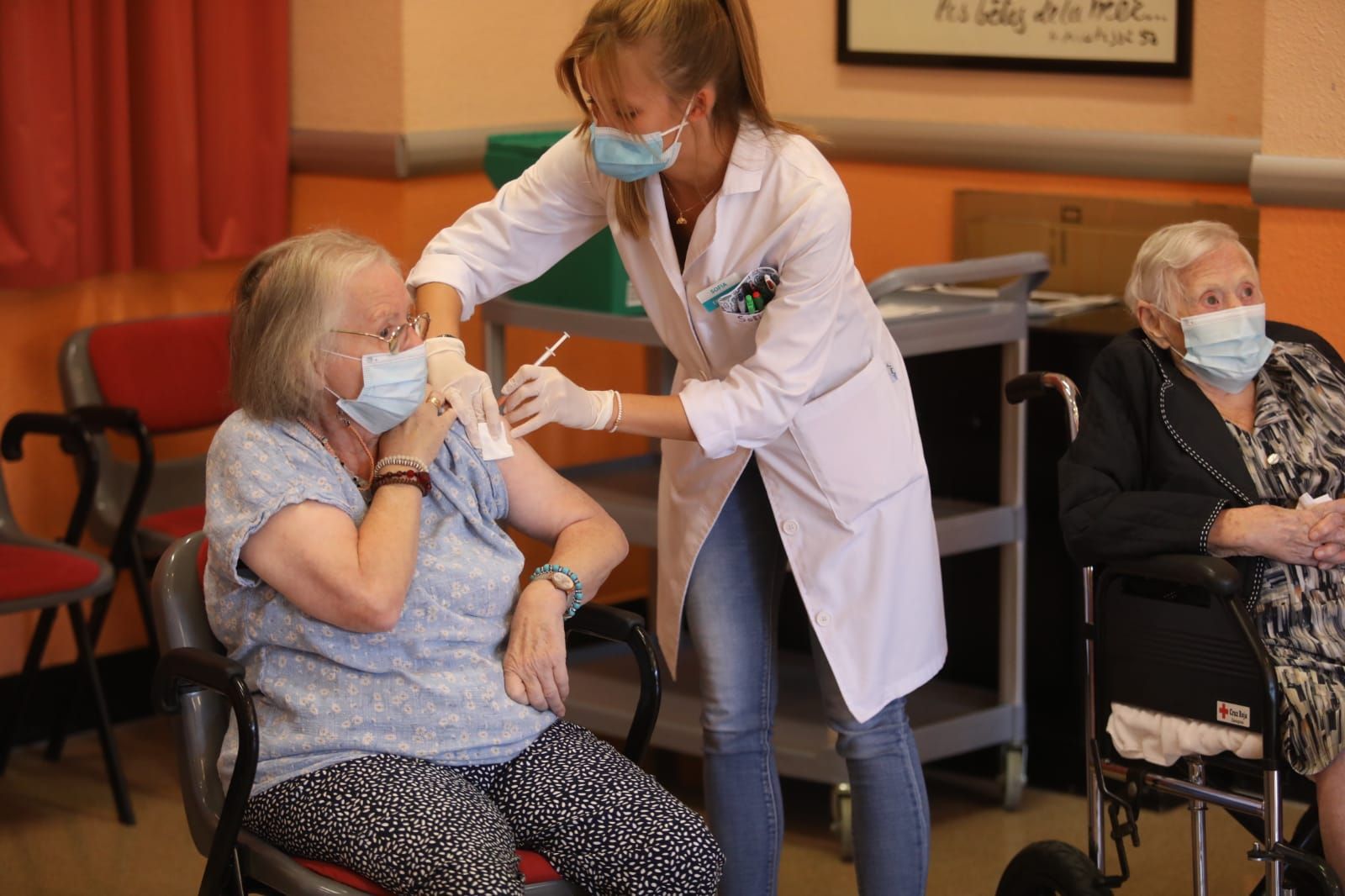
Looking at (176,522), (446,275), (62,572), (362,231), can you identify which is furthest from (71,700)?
(446,275)

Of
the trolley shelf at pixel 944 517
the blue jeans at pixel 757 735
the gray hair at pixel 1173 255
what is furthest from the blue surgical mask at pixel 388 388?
the trolley shelf at pixel 944 517

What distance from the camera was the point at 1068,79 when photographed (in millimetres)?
3580

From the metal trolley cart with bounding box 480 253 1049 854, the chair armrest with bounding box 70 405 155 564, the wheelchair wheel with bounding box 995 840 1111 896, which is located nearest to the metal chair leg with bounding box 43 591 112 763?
the chair armrest with bounding box 70 405 155 564

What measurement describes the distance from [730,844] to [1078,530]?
2.12ft

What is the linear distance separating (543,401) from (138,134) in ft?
6.52

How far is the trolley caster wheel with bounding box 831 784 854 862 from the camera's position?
3.12m

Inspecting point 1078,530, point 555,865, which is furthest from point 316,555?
point 1078,530

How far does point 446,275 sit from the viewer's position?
2322 millimetres

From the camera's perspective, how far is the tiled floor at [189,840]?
10.0ft

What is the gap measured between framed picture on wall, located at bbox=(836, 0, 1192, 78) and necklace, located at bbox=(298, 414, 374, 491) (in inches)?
79.5

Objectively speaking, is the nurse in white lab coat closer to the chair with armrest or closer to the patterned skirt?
the patterned skirt

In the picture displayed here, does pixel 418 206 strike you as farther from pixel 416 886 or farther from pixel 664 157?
pixel 416 886

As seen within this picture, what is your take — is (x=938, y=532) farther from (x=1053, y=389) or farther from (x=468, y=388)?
(x=468, y=388)

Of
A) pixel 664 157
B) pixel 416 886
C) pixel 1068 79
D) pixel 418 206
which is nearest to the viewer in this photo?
pixel 416 886
